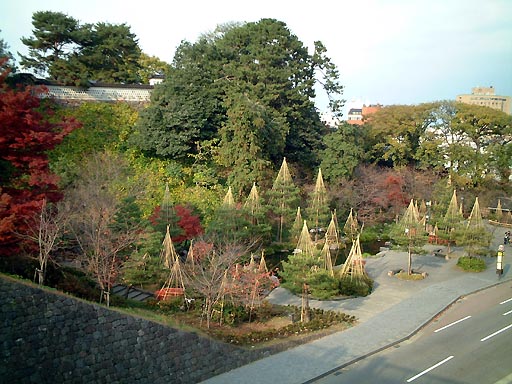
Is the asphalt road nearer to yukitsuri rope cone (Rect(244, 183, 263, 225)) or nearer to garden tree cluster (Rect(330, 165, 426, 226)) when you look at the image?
yukitsuri rope cone (Rect(244, 183, 263, 225))

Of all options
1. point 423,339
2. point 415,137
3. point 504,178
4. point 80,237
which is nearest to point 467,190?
point 504,178

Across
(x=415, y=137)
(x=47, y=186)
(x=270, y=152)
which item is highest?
(x=415, y=137)

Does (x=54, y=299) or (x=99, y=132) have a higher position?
(x=99, y=132)

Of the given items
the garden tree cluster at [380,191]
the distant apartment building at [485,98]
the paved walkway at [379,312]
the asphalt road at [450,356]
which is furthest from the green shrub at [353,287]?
the distant apartment building at [485,98]

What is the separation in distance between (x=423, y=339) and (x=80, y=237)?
11.9 meters

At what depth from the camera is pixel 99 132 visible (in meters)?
29.2

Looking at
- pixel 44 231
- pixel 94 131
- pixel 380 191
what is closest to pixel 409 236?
pixel 380 191

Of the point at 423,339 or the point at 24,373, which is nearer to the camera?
the point at 24,373

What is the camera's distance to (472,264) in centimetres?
2447

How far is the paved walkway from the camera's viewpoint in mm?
13086

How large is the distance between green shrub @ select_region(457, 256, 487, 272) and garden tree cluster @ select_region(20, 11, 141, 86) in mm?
23242

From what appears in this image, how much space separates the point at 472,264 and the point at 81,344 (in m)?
20.0

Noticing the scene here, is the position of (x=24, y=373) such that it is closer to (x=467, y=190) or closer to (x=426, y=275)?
(x=426, y=275)

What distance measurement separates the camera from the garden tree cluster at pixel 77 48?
98.3 feet
